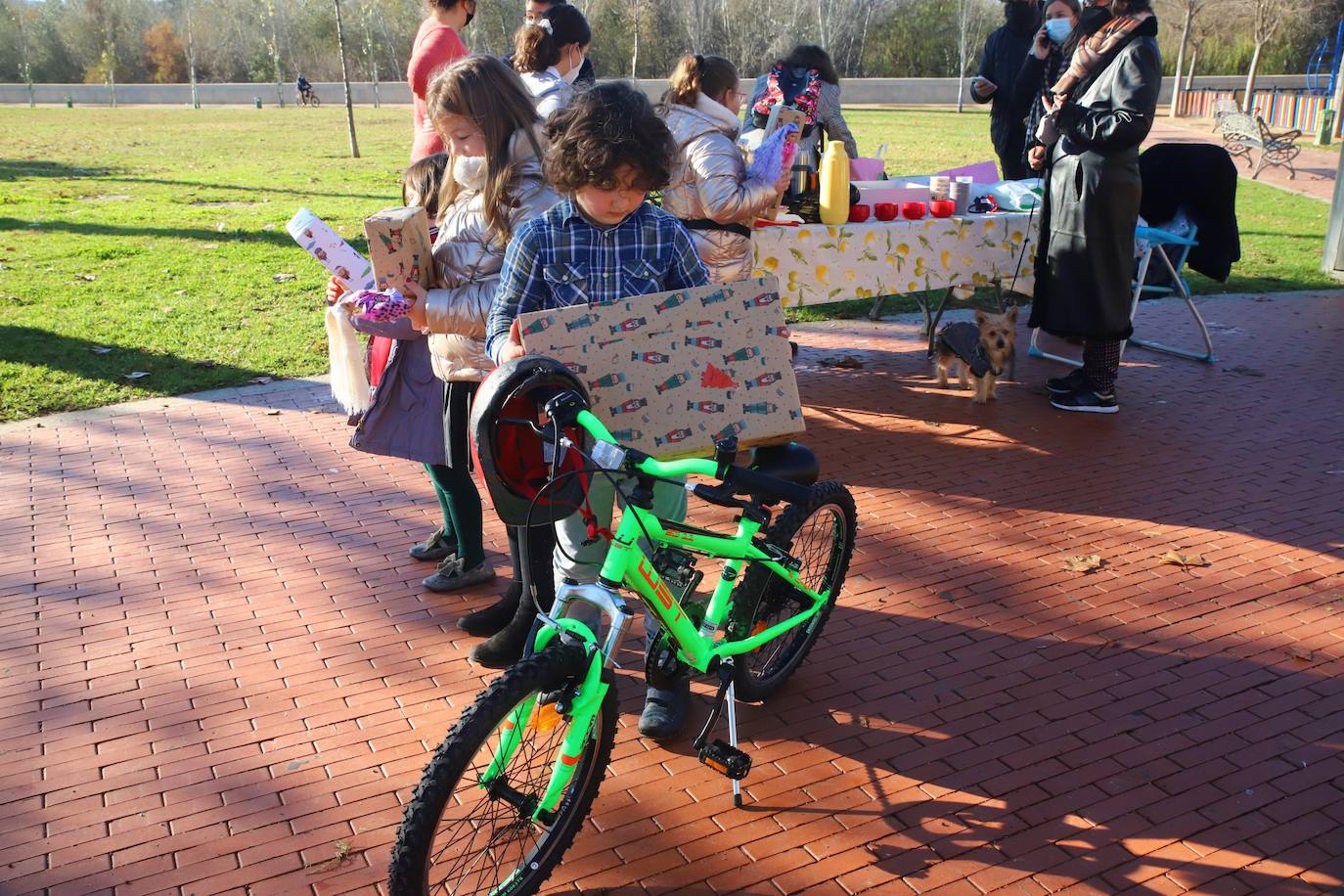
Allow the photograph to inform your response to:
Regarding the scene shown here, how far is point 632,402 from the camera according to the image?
9.87 ft

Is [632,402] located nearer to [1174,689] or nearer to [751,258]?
[1174,689]

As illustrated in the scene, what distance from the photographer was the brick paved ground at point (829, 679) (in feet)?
9.77

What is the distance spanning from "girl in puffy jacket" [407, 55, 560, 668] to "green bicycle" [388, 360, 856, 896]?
2.77ft

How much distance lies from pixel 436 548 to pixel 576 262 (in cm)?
202

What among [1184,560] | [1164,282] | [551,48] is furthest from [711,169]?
[1164,282]

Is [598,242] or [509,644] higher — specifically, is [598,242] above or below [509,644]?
above

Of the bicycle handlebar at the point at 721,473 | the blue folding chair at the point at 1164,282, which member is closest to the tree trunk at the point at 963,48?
the blue folding chair at the point at 1164,282

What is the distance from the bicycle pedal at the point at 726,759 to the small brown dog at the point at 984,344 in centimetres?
409

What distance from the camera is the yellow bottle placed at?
20.2 feet

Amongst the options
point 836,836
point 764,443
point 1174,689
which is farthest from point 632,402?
point 1174,689

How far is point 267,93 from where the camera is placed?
1922 inches

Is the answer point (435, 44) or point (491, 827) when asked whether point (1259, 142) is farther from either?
point (491, 827)

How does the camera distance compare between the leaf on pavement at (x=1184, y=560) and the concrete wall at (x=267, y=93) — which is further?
the concrete wall at (x=267, y=93)

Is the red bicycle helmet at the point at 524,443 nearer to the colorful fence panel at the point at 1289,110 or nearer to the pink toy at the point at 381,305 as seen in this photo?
the pink toy at the point at 381,305
